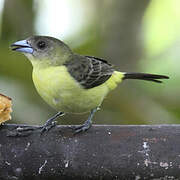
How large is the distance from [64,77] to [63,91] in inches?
4.1

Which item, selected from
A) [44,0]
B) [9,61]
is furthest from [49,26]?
[9,61]

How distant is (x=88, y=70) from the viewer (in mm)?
3746

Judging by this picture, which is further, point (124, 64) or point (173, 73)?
point (173, 73)

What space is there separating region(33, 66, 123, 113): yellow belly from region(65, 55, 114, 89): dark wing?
0.17ft

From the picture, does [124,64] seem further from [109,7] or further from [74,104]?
[74,104]

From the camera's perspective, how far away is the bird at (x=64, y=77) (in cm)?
337

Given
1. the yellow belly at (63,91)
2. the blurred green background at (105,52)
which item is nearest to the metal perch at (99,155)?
the yellow belly at (63,91)

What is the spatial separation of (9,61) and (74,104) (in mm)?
1404

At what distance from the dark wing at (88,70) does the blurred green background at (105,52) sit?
2.45ft

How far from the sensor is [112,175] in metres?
2.58

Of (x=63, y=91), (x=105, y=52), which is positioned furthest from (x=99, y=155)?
(x=105, y=52)

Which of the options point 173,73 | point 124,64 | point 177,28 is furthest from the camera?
point 177,28

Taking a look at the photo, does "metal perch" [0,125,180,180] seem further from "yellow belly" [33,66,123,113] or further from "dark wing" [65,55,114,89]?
"dark wing" [65,55,114,89]

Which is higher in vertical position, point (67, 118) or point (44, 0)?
point (44, 0)
